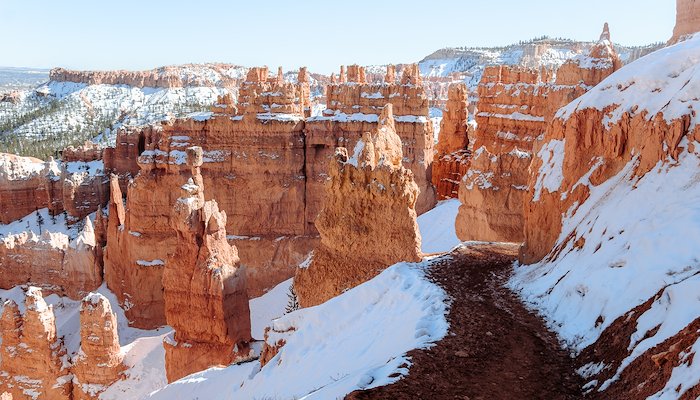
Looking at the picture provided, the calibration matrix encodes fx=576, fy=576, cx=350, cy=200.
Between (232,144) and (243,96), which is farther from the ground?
(243,96)

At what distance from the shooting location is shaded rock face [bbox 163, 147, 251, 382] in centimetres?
1769

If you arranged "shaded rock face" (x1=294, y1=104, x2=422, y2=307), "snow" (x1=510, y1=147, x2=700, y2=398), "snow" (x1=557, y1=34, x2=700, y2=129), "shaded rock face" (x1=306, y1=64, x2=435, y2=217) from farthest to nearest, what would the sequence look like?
"shaded rock face" (x1=306, y1=64, x2=435, y2=217) → "shaded rock face" (x1=294, y1=104, x2=422, y2=307) → "snow" (x1=557, y1=34, x2=700, y2=129) → "snow" (x1=510, y1=147, x2=700, y2=398)

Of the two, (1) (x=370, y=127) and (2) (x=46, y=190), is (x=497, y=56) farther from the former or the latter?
(1) (x=370, y=127)

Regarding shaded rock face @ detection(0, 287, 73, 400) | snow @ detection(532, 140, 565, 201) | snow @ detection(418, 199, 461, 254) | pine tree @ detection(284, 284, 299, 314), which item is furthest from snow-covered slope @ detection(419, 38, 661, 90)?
snow @ detection(532, 140, 565, 201)

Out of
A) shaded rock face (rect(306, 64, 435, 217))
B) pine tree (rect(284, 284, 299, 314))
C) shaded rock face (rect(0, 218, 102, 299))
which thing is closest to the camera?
pine tree (rect(284, 284, 299, 314))

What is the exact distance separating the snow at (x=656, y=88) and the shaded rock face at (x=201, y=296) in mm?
11371

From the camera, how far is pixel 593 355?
609 cm

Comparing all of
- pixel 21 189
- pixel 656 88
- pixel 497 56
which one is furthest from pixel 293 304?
pixel 497 56

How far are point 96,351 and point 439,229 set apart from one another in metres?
13.3

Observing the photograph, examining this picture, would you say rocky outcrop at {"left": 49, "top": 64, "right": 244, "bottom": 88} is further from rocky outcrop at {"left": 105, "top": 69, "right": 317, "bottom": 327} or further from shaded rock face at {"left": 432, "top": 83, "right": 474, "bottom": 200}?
rocky outcrop at {"left": 105, "top": 69, "right": 317, "bottom": 327}

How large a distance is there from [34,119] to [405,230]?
12510 centimetres

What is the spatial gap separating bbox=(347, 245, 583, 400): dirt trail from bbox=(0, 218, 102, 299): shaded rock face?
24.6 m

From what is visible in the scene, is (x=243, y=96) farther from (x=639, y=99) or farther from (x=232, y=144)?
(x=639, y=99)

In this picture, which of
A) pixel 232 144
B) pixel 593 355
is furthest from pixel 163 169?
pixel 593 355
